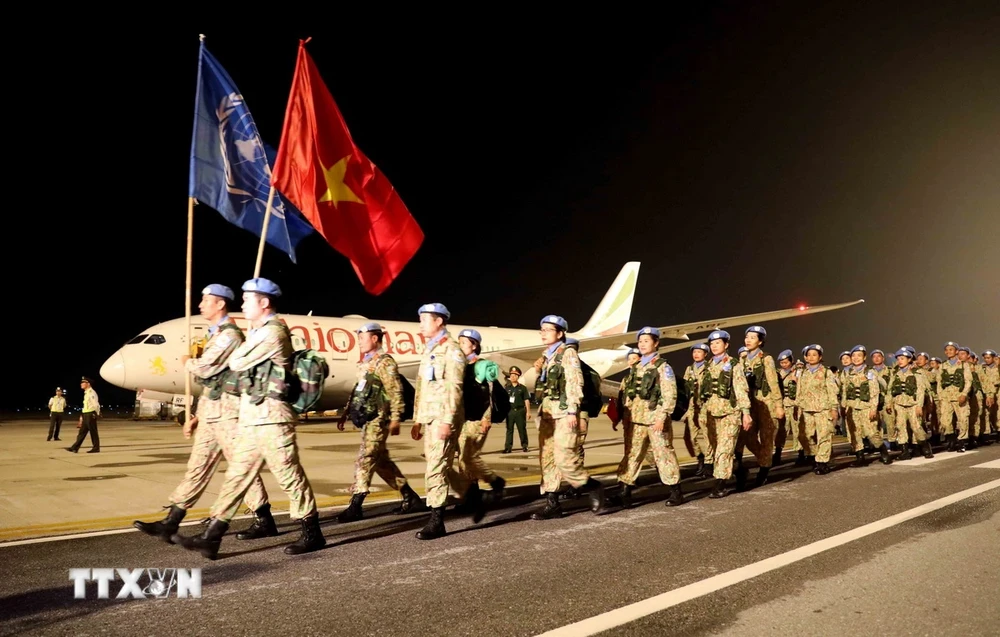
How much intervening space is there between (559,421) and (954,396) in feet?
38.3

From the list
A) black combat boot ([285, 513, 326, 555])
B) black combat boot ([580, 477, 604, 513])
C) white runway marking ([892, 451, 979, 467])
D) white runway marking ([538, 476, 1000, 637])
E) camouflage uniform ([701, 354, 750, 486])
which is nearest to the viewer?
white runway marking ([538, 476, 1000, 637])

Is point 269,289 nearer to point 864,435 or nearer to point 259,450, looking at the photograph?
point 259,450

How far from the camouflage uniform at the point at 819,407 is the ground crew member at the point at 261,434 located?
809 centimetres

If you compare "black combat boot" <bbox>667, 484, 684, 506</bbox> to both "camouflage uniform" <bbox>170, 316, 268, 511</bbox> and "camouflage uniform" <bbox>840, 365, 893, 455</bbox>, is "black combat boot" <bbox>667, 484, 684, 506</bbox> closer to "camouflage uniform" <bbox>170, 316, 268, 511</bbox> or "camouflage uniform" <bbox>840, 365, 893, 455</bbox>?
"camouflage uniform" <bbox>170, 316, 268, 511</bbox>

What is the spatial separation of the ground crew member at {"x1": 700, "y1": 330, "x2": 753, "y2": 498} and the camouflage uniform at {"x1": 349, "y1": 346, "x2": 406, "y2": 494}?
148 inches

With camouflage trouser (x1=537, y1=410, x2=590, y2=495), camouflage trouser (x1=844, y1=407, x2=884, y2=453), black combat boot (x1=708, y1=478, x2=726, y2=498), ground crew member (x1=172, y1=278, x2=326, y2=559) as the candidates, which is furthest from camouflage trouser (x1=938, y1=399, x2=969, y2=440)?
ground crew member (x1=172, y1=278, x2=326, y2=559)

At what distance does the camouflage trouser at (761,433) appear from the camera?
9.54m

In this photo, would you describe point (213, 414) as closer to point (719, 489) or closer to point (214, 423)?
point (214, 423)

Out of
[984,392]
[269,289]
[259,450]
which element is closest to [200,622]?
[259,450]

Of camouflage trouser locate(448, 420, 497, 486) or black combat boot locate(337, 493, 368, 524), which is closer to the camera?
black combat boot locate(337, 493, 368, 524)

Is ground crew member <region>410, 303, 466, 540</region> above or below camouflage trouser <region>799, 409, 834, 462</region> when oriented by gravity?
above

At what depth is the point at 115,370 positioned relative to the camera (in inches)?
735

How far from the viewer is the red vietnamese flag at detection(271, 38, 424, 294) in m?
9.50

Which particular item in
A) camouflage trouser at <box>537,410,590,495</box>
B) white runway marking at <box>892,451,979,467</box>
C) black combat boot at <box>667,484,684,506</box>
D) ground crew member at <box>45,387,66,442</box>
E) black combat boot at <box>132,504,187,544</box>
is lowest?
white runway marking at <box>892,451,979,467</box>
